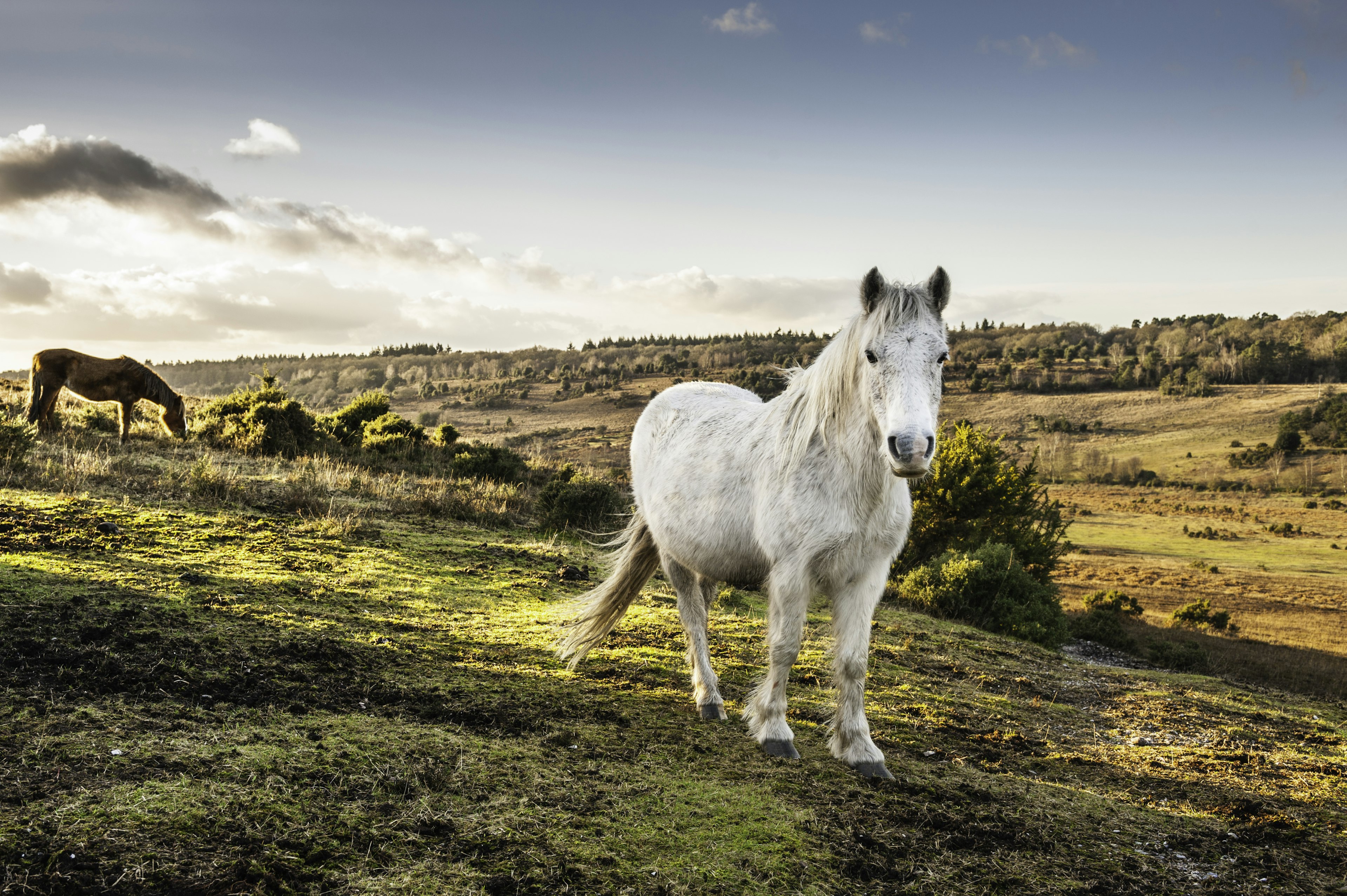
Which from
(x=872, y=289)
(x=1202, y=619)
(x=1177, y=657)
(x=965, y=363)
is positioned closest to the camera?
(x=872, y=289)

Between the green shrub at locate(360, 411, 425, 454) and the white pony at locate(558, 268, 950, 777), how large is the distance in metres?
17.0

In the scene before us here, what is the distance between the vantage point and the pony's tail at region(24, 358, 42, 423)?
13.5m

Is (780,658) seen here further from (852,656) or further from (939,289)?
(939,289)

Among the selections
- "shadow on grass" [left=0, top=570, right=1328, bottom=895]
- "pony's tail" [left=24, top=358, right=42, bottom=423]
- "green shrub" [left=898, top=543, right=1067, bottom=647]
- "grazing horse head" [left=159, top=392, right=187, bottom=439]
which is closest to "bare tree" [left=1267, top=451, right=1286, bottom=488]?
"green shrub" [left=898, top=543, right=1067, bottom=647]

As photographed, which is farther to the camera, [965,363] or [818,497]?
[965,363]

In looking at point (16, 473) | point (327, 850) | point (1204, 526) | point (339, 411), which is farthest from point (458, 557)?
point (1204, 526)

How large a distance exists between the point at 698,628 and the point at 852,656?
1.28 metres

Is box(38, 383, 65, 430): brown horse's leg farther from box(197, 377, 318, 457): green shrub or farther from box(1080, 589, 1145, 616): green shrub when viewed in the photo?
box(1080, 589, 1145, 616): green shrub

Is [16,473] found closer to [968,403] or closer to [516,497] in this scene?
[516,497]

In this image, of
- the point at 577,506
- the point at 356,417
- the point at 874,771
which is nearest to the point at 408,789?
the point at 874,771

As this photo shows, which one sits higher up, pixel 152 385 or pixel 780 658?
pixel 152 385

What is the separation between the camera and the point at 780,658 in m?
4.09

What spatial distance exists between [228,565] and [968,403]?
116 m

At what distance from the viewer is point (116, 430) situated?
15.3 metres
